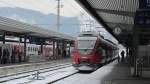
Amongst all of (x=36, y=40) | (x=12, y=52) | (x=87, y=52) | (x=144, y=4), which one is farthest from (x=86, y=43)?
(x=36, y=40)

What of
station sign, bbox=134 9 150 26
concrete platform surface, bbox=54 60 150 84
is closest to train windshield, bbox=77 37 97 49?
concrete platform surface, bbox=54 60 150 84

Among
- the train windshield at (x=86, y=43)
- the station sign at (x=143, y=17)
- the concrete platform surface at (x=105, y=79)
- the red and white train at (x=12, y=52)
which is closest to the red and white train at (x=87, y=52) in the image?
the train windshield at (x=86, y=43)

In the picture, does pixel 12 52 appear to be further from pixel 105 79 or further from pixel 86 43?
pixel 105 79

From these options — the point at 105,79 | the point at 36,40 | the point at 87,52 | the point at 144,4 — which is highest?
the point at 144,4

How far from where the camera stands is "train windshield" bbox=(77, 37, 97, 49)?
89.1 ft

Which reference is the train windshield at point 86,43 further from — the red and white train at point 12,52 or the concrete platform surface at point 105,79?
the red and white train at point 12,52

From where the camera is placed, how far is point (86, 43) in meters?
27.3

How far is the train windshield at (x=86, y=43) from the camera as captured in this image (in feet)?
89.1

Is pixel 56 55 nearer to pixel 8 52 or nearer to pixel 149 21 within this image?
pixel 8 52

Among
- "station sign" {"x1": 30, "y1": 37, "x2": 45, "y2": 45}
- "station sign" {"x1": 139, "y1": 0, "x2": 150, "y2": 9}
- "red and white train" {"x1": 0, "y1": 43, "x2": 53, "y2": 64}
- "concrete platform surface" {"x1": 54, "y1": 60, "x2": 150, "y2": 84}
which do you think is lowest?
"concrete platform surface" {"x1": 54, "y1": 60, "x2": 150, "y2": 84}

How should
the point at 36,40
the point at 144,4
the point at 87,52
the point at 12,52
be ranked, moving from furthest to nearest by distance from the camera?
the point at 36,40, the point at 12,52, the point at 87,52, the point at 144,4

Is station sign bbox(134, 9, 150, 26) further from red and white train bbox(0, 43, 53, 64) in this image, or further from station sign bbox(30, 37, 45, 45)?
station sign bbox(30, 37, 45, 45)

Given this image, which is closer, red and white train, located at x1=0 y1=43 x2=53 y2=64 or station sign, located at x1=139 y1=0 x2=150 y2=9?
station sign, located at x1=139 y1=0 x2=150 y2=9

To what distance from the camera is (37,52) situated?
51.0 m
